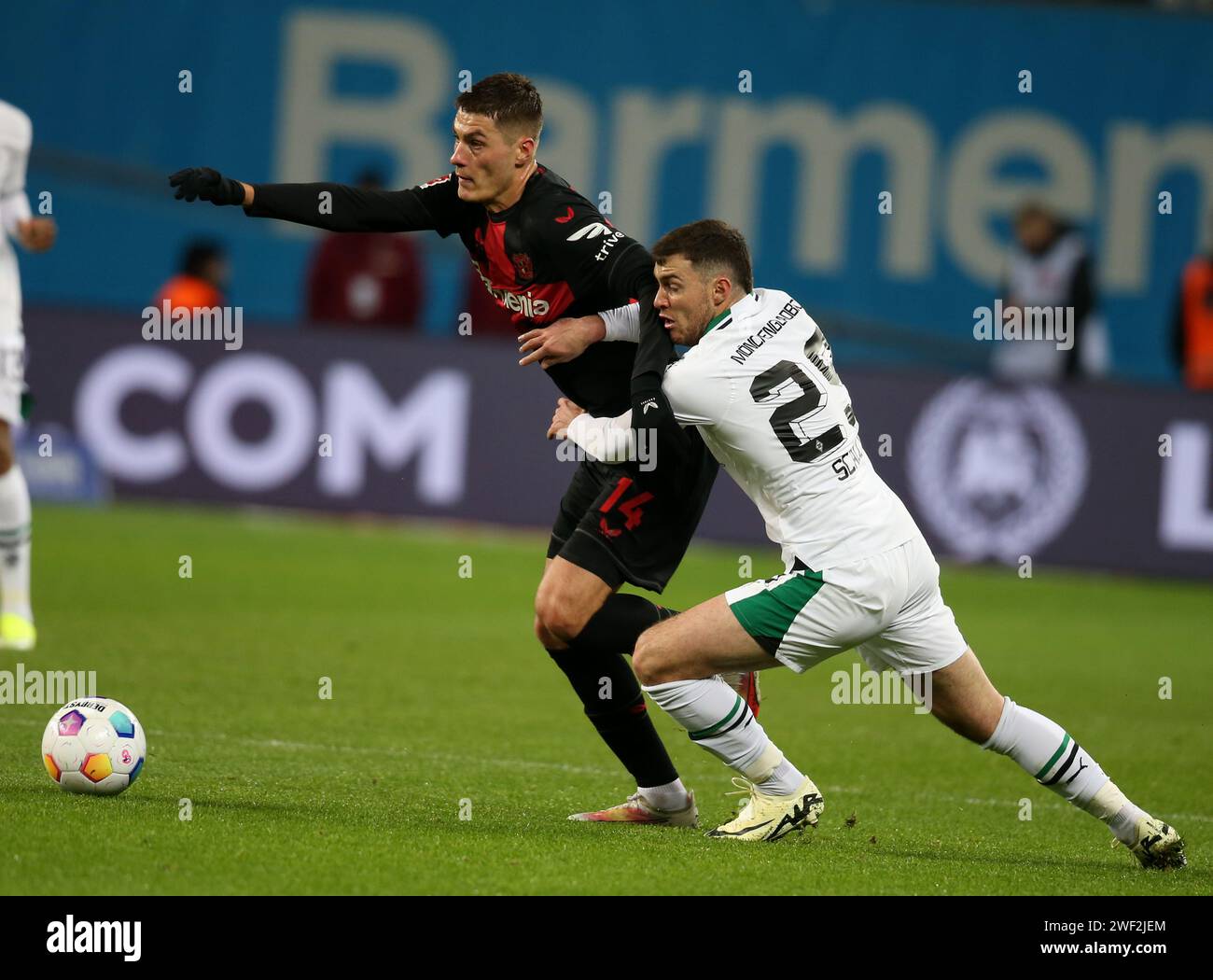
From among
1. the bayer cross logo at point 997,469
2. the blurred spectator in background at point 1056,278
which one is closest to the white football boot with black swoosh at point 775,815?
the bayer cross logo at point 997,469

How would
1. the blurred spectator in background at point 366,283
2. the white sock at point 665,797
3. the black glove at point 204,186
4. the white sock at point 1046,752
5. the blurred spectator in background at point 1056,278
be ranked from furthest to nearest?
the blurred spectator in background at point 366,283 → the blurred spectator in background at point 1056,278 → the white sock at point 665,797 → the black glove at point 204,186 → the white sock at point 1046,752

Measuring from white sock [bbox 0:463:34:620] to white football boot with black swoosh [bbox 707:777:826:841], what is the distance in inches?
170

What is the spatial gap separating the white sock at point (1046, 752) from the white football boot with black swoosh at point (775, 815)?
0.62 metres

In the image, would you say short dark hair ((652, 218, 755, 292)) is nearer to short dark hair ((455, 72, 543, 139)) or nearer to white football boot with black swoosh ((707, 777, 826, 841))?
short dark hair ((455, 72, 543, 139))

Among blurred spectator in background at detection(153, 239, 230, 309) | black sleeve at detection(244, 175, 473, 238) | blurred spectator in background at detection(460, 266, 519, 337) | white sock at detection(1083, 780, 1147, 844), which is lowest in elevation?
white sock at detection(1083, 780, 1147, 844)

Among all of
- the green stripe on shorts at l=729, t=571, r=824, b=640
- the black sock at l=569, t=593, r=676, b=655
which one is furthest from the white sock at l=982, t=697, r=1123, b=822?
the black sock at l=569, t=593, r=676, b=655

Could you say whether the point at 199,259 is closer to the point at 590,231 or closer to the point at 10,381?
the point at 10,381

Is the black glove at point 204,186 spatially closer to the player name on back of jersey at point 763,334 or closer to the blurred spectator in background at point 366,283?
the player name on back of jersey at point 763,334

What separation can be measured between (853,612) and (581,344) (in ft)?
4.22

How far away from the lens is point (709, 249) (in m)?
5.81

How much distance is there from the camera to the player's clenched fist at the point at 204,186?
597cm

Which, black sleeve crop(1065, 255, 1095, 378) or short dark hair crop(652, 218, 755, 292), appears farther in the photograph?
black sleeve crop(1065, 255, 1095, 378)

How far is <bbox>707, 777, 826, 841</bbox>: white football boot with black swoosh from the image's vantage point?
6043mm

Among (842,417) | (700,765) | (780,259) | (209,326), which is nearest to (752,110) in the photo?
(780,259)
